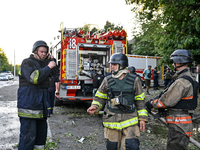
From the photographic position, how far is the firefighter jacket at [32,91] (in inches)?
120

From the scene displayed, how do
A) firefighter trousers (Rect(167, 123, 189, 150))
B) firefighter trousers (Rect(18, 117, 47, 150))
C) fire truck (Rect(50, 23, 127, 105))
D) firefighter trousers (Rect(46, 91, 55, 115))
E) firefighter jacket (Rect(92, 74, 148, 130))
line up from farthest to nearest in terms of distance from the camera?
fire truck (Rect(50, 23, 127, 105)) < firefighter trousers (Rect(46, 91, 55, 115)) < firefighter trousers (Rect(18, 117, 47, 150)) < firefighter jacket (Rect(92, 74, 148, 130)) < firefighter trousers (Rect(167, 123, 189, 150))

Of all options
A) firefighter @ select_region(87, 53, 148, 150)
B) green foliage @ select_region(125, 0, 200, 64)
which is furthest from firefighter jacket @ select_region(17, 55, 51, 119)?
green foliage @ select_region(125, 0, 200, 64)

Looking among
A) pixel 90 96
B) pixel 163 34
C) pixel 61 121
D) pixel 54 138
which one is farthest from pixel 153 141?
pixel 163 34

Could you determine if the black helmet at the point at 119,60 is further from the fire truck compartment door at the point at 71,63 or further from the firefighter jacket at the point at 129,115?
the fire truck compartment door at the point at 71,63

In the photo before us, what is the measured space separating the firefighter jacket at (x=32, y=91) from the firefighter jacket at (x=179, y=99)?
180 centimetres

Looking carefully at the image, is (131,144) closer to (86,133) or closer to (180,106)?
(180,106)

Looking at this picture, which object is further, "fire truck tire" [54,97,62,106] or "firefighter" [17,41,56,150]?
"fire truck tire" [54,97,62,106]

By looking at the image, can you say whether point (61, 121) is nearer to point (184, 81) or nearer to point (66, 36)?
point (66, 36)

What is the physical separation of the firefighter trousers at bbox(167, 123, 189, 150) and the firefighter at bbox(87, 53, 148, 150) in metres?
0.40

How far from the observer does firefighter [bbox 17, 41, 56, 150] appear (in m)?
3.04

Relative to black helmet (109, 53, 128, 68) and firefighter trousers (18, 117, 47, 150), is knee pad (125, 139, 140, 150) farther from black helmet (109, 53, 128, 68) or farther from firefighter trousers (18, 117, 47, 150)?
firefighter trousers (18, 117, 47, 150)

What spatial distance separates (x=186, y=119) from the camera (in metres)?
2.87

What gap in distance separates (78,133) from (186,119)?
3.09m

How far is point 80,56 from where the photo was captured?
25.7 feet
